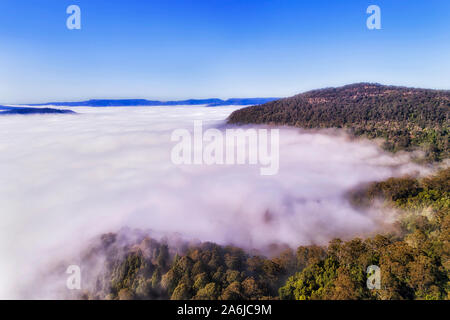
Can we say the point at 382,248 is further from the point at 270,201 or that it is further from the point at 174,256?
the point at 270,201

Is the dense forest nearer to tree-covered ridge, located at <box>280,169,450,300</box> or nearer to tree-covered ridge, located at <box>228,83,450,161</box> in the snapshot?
tree-covered ridge, located at <box>280,169,450,300</box>

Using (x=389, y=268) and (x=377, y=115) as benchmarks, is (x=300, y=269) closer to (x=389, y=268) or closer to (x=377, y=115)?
(x=389, y=268)

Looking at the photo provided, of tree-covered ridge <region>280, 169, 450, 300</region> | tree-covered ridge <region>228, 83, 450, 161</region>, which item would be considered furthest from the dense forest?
tree-covered ridge <region>228, 83, 450, 161</region>

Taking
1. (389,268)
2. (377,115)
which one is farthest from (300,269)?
(377,115)

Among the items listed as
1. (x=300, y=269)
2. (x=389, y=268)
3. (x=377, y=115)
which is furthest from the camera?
(x=377, y=115)

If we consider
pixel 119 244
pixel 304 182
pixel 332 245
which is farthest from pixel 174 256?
pixel 304 182

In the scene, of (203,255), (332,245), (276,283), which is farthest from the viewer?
(203,255)
